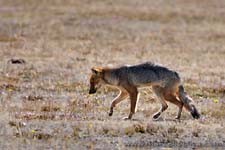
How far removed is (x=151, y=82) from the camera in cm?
1659

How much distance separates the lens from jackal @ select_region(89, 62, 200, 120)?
16.5 m

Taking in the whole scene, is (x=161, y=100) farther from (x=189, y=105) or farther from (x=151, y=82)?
(x=189, y=105)

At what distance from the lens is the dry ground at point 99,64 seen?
14445mm

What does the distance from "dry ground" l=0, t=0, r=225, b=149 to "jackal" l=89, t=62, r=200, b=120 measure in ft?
0.98

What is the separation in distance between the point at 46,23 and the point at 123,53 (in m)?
12.5

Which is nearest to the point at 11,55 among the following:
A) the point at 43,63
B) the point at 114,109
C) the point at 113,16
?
the point at 43,63

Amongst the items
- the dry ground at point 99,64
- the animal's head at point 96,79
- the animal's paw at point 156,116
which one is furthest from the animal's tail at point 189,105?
the animal's head at point 96,79

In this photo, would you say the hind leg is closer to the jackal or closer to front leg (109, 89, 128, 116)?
the jackal

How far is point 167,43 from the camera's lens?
35188mm

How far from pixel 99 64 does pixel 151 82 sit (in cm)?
1016

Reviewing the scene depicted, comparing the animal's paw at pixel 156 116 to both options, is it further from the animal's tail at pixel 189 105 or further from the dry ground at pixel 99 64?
the animal's tail at pixel 189 105

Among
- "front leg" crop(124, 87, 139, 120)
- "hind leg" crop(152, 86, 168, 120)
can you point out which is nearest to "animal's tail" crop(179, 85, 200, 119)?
"hind leg" crop(152, 86, 168, 120)

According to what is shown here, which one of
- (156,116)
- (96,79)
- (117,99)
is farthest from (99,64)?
(156,116)

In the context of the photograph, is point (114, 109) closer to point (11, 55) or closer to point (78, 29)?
point (11, 55)
